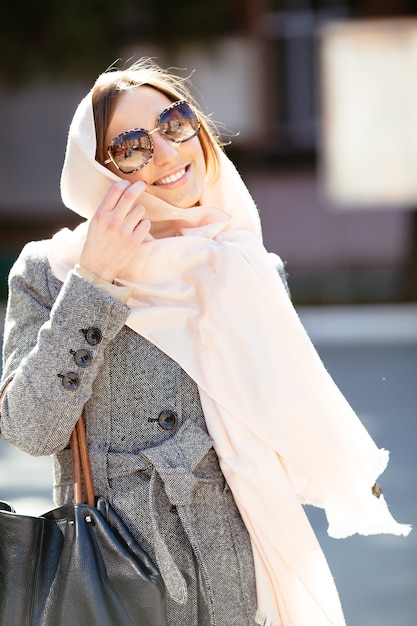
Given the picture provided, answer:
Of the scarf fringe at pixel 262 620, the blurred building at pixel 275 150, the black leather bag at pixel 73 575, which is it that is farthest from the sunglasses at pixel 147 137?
the blurred building at pixel 275 150

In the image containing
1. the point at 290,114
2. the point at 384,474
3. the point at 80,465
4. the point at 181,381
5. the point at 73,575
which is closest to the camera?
the point at 73,575

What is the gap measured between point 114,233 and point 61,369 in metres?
0.27

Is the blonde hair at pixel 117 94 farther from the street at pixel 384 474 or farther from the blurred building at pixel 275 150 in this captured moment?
the blurred building at pixel 275 150

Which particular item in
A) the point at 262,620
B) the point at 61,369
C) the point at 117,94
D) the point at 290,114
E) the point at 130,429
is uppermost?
the point at 290,114

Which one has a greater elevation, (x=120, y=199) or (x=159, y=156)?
(x=159, y=156)

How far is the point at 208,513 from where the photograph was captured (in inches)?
84.9

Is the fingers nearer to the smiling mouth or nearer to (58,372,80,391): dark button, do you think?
the smiling mouth

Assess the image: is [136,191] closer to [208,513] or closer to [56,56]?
[208,513]

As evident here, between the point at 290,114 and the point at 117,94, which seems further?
the point at 290,114

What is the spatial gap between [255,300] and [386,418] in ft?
16.4

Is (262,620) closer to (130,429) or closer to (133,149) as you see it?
(130,429)

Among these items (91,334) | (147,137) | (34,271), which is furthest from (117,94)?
(91,334)

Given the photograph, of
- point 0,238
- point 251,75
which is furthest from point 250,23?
point 0,238

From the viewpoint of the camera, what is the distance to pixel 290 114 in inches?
583
